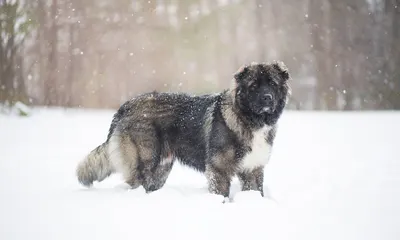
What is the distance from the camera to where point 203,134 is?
5.36 meters

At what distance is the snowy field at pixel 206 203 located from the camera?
3.83m

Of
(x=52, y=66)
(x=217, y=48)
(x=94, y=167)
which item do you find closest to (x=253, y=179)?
(x=94, y=167)

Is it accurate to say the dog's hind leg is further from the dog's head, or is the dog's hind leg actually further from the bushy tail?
the bushy tail

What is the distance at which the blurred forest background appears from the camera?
20875 mm

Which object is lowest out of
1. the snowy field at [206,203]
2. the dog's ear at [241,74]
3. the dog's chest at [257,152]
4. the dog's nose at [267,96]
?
the snowy field at [206,203]

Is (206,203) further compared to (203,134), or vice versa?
(203,134)

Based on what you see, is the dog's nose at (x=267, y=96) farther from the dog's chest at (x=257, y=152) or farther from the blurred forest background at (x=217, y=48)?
the blurred forest background at (x=217, y=48)

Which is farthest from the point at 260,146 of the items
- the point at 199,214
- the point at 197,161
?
the point at 199,214

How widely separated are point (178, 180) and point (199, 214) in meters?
2.70

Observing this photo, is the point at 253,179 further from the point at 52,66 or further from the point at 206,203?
the point at 52,66

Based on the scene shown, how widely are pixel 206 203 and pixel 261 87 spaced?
1524mm

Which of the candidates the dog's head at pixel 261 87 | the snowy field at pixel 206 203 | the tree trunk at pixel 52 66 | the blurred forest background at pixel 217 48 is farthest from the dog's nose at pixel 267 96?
the blurred forest background at pixel 217 48

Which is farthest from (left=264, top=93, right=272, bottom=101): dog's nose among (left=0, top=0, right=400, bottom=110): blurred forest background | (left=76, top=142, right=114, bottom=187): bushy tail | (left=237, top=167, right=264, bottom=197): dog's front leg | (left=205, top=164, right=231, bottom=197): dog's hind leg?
(left=0, top=0, right=400, bottom=110): blurred forest background

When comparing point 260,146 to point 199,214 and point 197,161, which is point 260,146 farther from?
point 199,214
